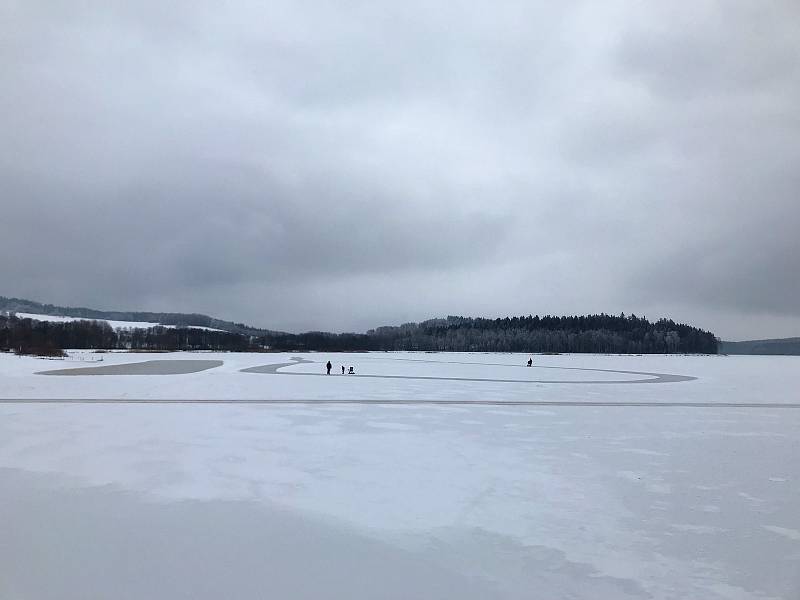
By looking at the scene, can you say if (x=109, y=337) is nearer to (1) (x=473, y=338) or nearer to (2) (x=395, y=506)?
(1) (x=473, y=338)

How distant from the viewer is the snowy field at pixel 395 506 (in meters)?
5.26

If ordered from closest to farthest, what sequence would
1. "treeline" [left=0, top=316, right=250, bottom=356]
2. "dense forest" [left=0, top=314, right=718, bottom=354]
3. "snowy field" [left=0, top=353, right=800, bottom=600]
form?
1. "snowy field" [left=0, top=353, right=800, bottom=600]
2. "treeline" [left=0, top=316, right=250, bottom=356]
3. "dense forest" [left=0, top=314, right=718, bottom=354]

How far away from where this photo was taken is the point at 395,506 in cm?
753

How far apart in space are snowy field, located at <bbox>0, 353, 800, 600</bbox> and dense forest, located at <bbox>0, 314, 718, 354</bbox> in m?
122

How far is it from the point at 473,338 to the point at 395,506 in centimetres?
14966

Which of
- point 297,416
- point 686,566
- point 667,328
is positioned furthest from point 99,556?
point 667,328

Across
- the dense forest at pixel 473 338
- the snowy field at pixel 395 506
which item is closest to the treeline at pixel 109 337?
the dense forest at pixel 473 338

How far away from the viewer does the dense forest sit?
133 metres

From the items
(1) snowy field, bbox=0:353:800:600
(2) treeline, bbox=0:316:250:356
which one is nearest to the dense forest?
(2) treeline, bbox=0:316:250:356

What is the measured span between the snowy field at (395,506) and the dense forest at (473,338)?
122m

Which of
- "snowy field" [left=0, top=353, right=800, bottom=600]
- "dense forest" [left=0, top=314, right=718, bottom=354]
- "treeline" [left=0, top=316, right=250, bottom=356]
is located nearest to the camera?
"snowy field" [left=0, top=353, right=800, bottom=600]

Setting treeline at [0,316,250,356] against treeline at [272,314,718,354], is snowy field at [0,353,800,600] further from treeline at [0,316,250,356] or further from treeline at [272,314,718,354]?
treeline at [272,314,718,354]

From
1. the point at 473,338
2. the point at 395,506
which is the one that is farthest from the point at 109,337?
the point at 395,506

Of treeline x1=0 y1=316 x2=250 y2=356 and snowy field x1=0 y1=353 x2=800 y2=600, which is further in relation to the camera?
treeline x1=0 y1=316 x2=250 y2=356
